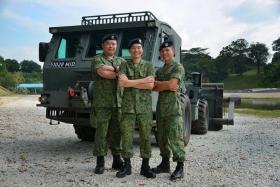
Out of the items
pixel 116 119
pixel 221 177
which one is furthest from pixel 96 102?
pixel 221 177

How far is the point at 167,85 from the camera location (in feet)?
17.8

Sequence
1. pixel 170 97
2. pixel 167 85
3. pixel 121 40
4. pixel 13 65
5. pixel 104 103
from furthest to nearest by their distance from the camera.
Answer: pixel 13 65
pixel 121 40
pixel 104 103
pixel 170 97
pixel 167 85

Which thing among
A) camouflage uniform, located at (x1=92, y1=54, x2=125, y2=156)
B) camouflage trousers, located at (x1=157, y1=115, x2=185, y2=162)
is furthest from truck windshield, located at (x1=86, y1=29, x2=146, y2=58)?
camouflage trousers, located at (x1=157, y1=115, x2=185, y2=162)

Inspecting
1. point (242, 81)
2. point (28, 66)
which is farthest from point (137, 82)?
point (28, 66)

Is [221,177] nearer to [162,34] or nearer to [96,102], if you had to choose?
[96,102]

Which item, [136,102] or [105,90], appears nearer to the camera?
[136,102]

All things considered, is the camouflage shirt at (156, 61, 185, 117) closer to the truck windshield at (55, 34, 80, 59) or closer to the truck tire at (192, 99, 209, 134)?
the truck windshield at (55, 34, 80, 59)

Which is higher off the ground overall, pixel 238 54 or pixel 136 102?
pixel 238 54

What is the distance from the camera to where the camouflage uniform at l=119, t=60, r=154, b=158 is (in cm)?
538

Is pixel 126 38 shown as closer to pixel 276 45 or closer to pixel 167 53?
pixel 167 53

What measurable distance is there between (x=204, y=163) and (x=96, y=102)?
86.2 inches

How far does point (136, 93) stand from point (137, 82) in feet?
0.53

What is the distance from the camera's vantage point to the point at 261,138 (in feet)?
33.9

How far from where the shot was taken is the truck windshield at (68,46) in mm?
7855
